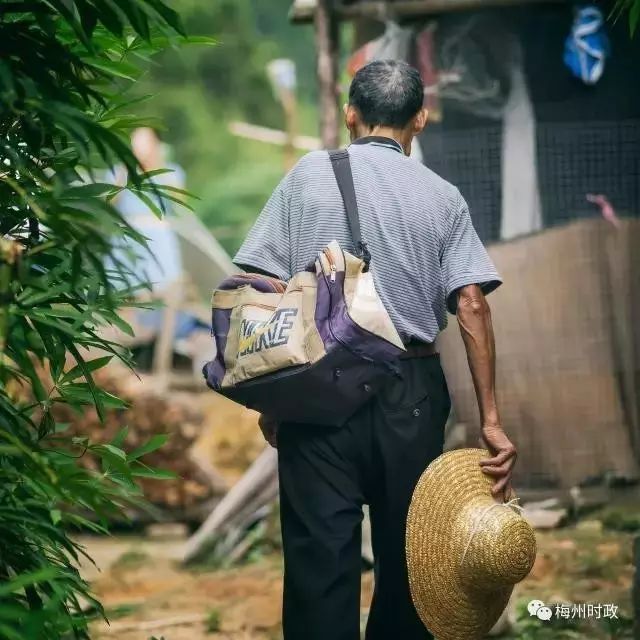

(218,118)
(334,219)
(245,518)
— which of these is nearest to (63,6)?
(334,219)

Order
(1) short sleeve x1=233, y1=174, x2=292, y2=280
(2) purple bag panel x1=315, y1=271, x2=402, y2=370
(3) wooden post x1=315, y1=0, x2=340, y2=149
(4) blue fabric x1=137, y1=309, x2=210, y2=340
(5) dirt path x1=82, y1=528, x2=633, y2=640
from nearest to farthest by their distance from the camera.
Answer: (2) purple bag panel x1=315, y1=271, x2=402, y2=370, (1) short sleeve x1=233, y1=174, x2=292, y2=280, (5) dirt path x1=82, y1=528, x2=633, y2=640, (3) wooden post x1=315, y1=0, x2=340, y2=149, (4) blue fabric x1=137, y1=309, x2=210, y2=340

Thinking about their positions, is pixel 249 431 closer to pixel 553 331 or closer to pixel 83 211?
pixel 553 331

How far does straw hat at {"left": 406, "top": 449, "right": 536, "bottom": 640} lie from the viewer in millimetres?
3613

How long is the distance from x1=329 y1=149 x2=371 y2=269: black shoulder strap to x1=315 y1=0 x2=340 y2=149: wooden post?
122 inches

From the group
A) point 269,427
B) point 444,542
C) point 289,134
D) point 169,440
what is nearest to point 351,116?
point 269,427

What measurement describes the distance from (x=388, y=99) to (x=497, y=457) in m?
1.10

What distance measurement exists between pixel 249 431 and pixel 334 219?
25.1 feet

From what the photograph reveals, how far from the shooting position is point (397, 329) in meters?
3.65

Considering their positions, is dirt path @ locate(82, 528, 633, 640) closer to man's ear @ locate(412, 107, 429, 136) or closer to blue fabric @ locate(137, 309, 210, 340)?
man's ear @ locate(412, 107, 429, 136)

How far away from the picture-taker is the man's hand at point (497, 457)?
374 cm

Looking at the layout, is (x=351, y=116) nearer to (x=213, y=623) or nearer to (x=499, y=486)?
(x=499, y=486)

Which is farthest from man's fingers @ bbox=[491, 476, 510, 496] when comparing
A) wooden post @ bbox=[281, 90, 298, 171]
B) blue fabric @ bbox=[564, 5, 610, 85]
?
wooden post @ bbox=[281, 90, 298, 171]

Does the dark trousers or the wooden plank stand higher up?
the wooden plank

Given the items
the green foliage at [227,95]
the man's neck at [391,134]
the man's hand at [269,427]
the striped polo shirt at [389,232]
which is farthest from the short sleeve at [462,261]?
the green foliage at [227,95]
